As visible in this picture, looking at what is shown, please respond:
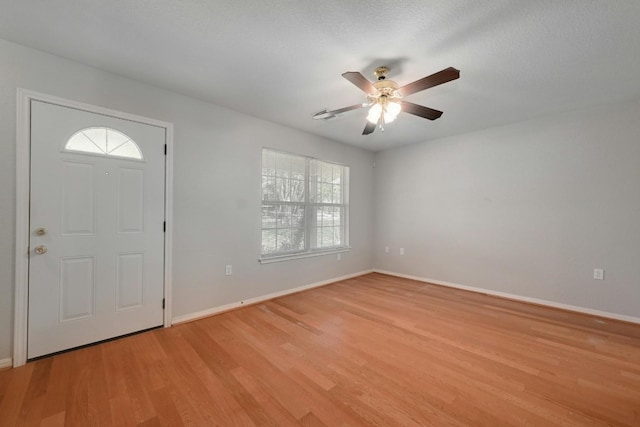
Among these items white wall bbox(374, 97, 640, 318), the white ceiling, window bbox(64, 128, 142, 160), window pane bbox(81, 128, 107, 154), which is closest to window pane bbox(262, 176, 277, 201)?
the white ceiling

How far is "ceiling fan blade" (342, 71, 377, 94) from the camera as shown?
6.02 ft

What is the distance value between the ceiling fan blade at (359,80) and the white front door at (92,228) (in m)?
2.02

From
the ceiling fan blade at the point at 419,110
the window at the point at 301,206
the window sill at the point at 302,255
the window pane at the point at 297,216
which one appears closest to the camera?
the ceiling fan blade at the point at 419,110

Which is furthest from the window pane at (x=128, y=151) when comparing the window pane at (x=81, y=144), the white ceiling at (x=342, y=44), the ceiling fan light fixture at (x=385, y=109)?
the ceiling fan light fixture at (x=385, y=109)

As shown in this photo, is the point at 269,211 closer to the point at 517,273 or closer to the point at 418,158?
the point at 418,158

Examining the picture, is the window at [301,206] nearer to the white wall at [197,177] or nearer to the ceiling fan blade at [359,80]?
the white wall at [197,177]

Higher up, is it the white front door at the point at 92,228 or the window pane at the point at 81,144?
the window pane at the point at 81,144

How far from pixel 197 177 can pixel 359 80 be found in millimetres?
2048

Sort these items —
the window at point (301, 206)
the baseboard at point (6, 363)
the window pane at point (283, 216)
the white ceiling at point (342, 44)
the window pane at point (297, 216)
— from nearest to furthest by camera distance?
the white ceiling at point (342, 44) → the baseboard at point (6, 363) → the window at point (301, 206) → the window pane at point (283, 216) → the window pane at point (297, 216)

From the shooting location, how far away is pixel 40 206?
2.05m

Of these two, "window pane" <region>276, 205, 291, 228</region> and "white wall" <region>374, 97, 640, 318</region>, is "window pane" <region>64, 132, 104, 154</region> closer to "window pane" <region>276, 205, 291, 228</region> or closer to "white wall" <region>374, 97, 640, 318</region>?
"window pane" <region>276, 205, 291, 228</region>

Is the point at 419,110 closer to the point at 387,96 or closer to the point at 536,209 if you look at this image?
the point at 387,96

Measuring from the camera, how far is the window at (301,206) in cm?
364

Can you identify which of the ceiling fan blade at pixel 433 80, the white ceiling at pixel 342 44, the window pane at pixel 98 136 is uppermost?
the white ceiling at pixel 342 44
